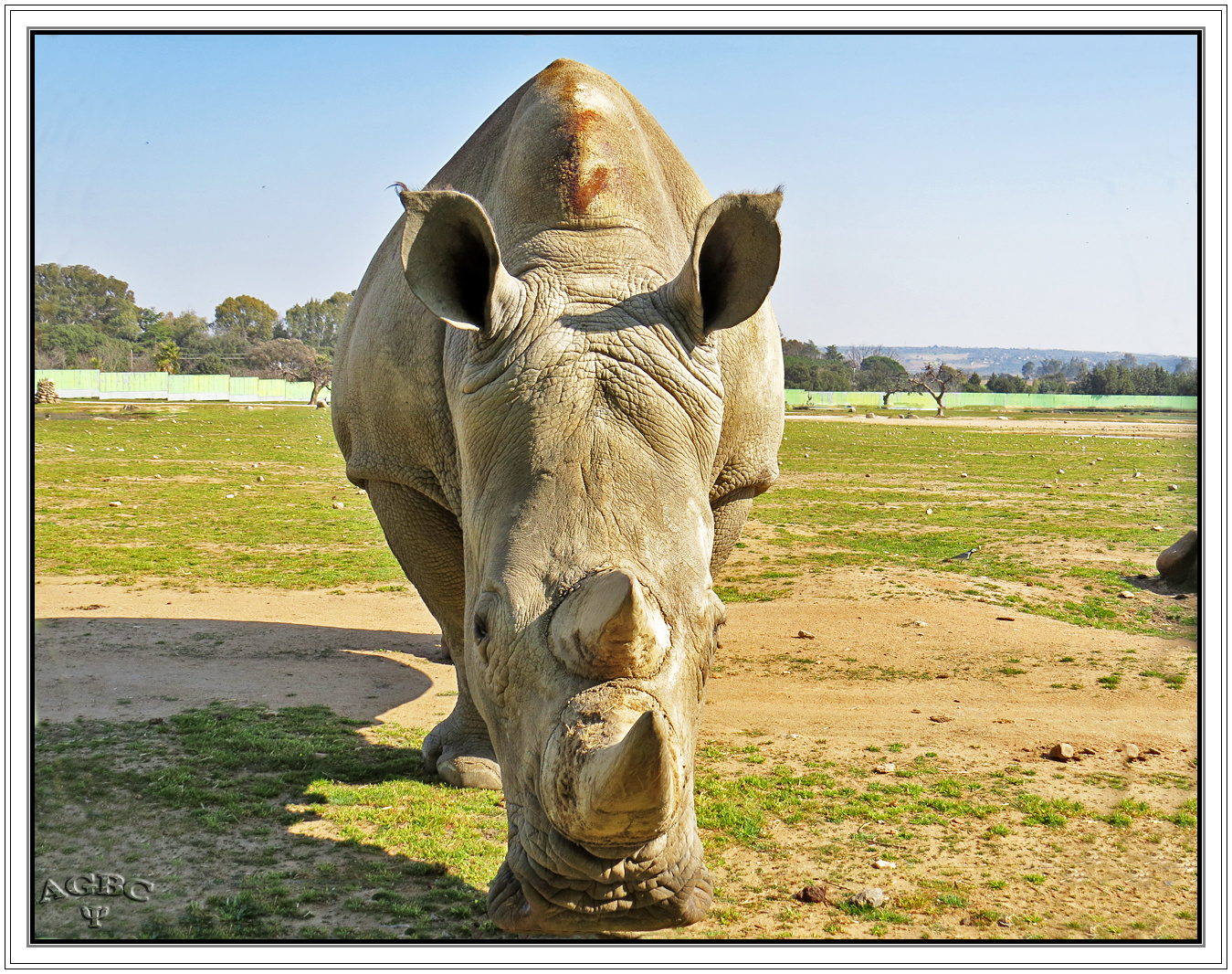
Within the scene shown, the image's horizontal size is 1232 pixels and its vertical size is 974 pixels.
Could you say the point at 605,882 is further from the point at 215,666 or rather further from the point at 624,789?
the point at 215,666

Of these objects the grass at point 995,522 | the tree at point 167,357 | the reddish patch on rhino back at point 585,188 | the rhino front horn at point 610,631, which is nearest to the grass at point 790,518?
the grass at point 995,522

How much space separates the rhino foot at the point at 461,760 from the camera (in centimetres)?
578

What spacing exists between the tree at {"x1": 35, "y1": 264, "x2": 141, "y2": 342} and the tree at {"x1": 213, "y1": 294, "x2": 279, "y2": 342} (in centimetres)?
3613

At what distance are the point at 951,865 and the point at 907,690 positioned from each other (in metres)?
2.81

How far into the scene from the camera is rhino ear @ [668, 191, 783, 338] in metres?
3.86

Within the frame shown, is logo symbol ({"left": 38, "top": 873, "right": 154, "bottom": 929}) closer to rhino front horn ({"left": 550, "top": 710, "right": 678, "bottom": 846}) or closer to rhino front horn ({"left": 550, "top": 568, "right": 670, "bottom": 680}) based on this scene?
rhino front horn ({"left": 550, "top": 710, "right": 678, "bottom": 846})

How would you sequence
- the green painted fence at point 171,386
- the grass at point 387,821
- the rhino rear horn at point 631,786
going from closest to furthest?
the rhino rear horn at point 631,786 → the grass at point 387,821 → the green painted fence at point 171,386

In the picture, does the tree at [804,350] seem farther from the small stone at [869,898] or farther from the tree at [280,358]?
the small stone at [869,898]

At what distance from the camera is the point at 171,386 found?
6412 cm

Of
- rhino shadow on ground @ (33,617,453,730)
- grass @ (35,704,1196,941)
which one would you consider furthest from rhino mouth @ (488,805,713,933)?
rhino shadow on ground @ (33,617,453,730)

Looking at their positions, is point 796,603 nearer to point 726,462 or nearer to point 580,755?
point 726,462

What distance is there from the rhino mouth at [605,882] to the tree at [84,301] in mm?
3305

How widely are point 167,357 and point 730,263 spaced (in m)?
77.4

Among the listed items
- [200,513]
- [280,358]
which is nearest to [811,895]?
[200,513]
